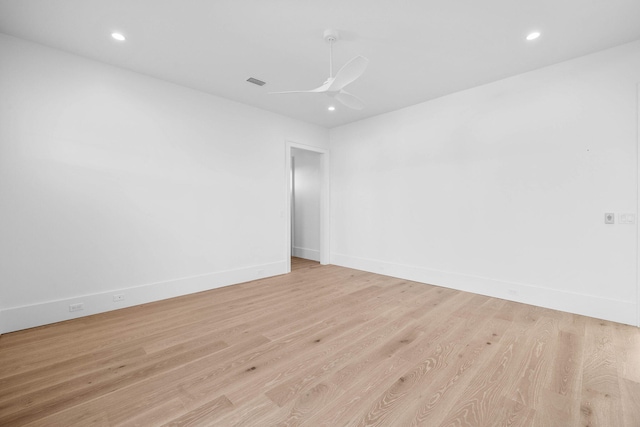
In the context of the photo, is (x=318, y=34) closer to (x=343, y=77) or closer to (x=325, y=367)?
(x=343, y=77)

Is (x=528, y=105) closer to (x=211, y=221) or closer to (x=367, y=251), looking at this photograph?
(x=367, y=251)

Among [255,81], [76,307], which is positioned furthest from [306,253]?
[76,307]

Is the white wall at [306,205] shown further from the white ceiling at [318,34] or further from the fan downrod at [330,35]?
the fan downrod at [330,35]

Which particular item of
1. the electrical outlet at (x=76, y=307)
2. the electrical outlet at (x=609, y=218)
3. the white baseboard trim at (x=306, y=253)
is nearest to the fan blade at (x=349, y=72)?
the electrical outlet at (x=609, y=218)

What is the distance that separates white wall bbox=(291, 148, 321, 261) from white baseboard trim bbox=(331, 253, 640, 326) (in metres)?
1.86

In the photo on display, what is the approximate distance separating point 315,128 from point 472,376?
4.83 metres

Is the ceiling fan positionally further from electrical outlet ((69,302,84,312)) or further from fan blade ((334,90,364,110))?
electrical outlet ((69,302,84,312))

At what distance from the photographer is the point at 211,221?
4.11 m

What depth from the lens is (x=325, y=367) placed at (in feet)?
6.75

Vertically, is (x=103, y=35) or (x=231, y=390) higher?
(x=103, y=35)

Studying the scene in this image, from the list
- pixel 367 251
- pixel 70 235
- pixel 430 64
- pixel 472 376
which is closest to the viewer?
pixel 472 376

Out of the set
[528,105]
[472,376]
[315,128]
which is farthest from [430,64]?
[472,376]

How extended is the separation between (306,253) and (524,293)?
4324 millimetres

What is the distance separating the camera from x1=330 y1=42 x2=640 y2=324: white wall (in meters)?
2.86
